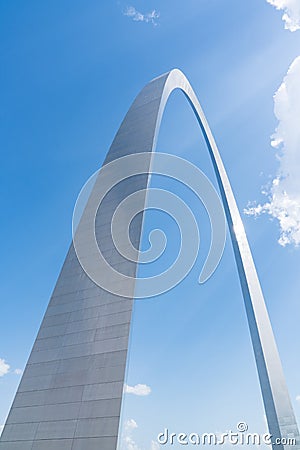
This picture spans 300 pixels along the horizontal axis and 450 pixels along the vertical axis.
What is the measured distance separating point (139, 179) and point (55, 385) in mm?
6453

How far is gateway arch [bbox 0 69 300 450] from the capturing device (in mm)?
7609

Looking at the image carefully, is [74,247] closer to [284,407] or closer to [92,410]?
[92,410]

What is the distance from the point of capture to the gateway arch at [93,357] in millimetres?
7609

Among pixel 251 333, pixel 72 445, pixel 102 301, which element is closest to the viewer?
pixel 72 445

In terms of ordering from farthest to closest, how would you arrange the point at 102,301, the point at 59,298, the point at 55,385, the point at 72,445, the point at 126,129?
the point at 126,129 < the point at 59,298 < the point at 102,301 < the point at 55,385 < the point at 72,445

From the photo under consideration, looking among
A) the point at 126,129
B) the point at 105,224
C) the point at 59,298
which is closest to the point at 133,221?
the point at 105,224

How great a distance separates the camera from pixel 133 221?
35.2 ft

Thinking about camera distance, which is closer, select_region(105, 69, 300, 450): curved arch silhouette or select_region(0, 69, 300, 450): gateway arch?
select_region(0, 69, 300, 450): gateway arch

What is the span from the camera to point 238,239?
15.9 metres

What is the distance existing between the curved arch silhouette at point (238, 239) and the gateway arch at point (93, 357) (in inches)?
1.6

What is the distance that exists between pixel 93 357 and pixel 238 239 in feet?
30.8

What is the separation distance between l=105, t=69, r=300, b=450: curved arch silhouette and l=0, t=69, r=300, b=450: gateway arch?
0.14 feet
